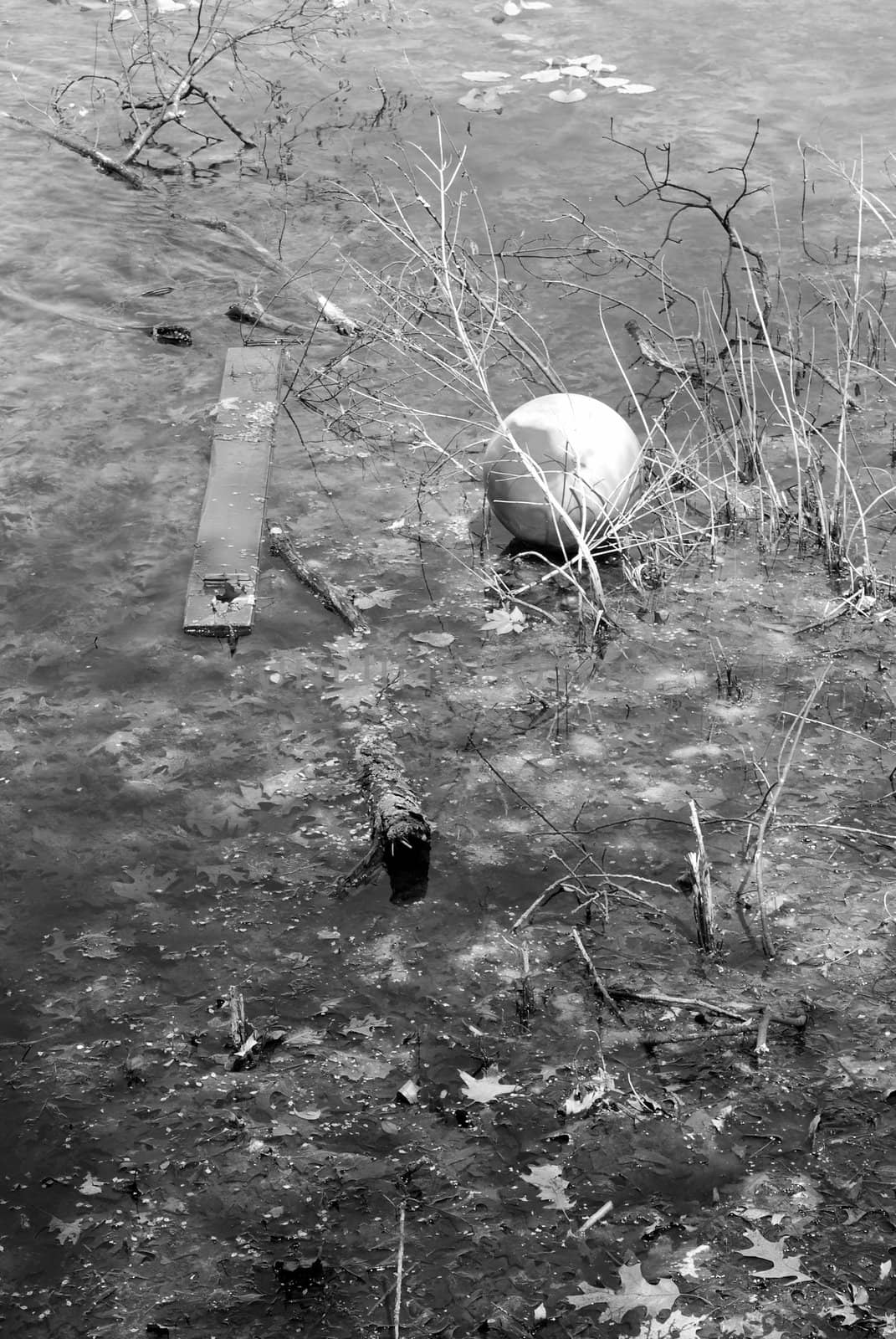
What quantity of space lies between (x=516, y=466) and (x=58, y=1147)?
4011mm

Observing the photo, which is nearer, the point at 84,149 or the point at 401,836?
the point at 401,836

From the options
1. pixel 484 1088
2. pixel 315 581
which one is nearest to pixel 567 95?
pixel 315 581

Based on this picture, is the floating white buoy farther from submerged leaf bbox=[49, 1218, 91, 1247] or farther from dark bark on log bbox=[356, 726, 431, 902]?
submerged leaf bbox=[49, 1218, 91, 1247]

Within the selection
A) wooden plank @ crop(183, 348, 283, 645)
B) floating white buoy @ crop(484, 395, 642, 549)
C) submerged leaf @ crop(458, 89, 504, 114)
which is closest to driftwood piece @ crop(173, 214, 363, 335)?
wooden plank @ crop(183, 348, 283, 645)

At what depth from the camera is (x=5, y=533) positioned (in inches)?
291

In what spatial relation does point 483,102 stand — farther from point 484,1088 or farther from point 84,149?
point 484,1088

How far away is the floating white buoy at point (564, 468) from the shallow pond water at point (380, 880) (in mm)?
406

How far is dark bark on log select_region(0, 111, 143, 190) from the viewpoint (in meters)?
11.6

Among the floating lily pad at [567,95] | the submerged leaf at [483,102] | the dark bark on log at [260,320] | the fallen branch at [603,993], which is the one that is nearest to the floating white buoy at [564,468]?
the fallen branch at [603,993]

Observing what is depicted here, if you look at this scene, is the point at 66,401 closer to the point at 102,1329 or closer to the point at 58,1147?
the point at 58,1147

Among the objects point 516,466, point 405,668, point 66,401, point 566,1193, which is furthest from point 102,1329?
point 66,401

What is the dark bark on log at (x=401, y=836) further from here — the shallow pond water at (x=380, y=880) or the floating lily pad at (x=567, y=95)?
the floating lily pad at (x=567, y=95)

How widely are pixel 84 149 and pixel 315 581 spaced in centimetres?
689

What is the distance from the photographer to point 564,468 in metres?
6.58
